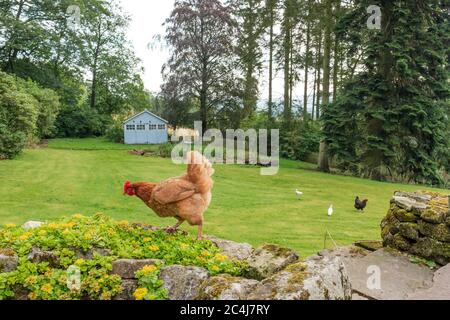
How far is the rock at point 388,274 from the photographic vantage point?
11.6ft

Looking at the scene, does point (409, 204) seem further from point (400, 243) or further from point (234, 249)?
point (234, 249)

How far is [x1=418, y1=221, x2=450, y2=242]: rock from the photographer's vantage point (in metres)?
4.33

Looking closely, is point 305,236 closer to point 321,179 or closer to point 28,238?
point 28,238

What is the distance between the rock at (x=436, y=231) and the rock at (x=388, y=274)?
0.39m

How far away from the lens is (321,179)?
16.2m

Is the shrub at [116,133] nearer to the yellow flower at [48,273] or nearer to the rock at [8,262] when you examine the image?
the rock at [8,262]

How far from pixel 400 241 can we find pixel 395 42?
1409 cm

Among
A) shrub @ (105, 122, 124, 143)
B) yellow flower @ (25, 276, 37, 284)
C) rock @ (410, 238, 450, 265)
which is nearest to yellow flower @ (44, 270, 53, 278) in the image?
yellow flower @ (25, 276, 37, 284)

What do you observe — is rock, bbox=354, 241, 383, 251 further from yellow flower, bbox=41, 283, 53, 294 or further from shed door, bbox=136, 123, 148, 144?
shed door, bbox=136, 123, 148, 144

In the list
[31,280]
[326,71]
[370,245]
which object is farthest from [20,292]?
[326,71]

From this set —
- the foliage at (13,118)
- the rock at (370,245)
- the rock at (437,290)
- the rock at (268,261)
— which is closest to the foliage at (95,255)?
the rock at (268,261)
